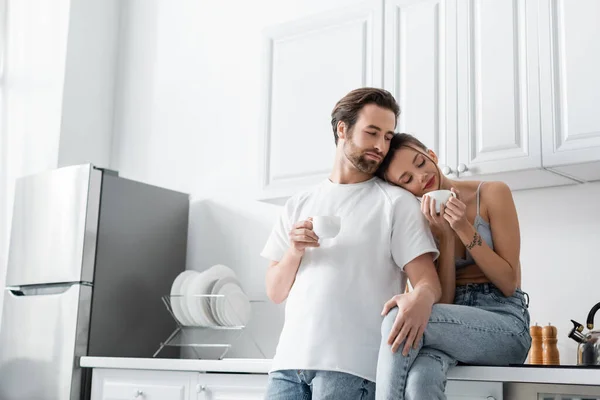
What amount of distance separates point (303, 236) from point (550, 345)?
103cm

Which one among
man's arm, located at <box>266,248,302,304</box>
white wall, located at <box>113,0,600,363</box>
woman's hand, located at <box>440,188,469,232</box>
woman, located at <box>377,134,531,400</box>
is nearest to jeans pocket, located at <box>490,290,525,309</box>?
woman, located at <box>377,134,531,400</box>

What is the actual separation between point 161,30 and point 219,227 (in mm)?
1192

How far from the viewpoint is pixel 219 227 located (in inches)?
149

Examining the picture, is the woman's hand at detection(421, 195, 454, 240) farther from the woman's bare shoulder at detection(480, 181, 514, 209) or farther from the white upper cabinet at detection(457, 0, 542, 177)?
the white upper cabinet at detection(457, 0, 542, 177)

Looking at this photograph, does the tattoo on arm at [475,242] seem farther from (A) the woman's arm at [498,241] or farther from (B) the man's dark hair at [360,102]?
(B) the man's dark hair at [360,102]

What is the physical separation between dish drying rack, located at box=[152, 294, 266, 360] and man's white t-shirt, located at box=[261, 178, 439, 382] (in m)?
1.18

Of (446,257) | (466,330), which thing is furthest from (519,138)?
(466,330)

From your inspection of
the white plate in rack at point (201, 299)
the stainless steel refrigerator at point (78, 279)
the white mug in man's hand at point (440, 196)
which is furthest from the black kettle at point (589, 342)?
the stainless steel refrigerator at point (78, 279)

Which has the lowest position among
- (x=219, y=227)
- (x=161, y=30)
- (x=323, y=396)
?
(x=323, y=396)

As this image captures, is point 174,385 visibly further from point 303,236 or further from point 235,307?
point 303,236

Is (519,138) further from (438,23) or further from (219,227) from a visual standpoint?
(219,227)

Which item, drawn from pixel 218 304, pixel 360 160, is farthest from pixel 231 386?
pixel 360 160

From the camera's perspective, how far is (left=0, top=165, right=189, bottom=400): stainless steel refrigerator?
3297mm

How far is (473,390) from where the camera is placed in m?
1.98
